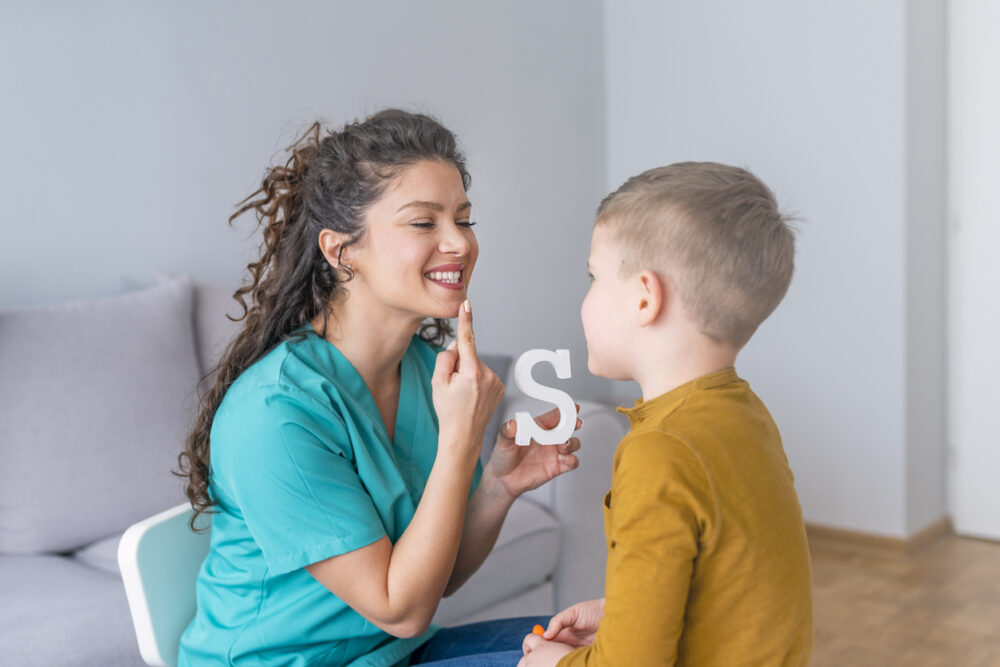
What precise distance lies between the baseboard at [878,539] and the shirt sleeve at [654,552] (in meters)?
2.49

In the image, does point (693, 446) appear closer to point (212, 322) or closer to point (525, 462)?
point (525, 462)

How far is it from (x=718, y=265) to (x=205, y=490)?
746 mm

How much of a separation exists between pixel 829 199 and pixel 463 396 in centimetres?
241

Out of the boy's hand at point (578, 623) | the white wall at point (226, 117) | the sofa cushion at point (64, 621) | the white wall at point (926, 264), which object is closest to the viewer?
the boy's hand at point (578, 623)

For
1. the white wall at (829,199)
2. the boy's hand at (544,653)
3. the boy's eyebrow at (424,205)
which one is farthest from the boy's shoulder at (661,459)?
the white wall at (829,199)

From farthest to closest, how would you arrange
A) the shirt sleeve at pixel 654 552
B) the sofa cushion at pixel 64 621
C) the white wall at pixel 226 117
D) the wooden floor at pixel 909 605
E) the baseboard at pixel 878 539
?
the baseboard at pixel 878 539 → the wooden floor at pixel 909 605 → the white wall at pixel 226 117 → the sofa cushion at pixel 64 621 → the shirt sleeve at pixel 654 552

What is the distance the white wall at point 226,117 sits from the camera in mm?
2162

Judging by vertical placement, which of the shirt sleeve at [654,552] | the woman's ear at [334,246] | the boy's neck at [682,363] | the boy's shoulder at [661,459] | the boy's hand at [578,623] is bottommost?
the boy's hand at [578,623]

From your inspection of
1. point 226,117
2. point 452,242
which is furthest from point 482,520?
point 226,117

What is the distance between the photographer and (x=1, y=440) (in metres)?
1.80

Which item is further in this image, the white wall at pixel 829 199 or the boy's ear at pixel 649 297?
the white wall at pixel 829 199

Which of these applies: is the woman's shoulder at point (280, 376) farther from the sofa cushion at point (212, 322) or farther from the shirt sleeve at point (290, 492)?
the sofa cushion at point (212, 322)

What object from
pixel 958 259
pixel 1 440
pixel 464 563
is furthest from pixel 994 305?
pixel 1 440

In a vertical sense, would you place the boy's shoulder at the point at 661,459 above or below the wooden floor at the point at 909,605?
above
